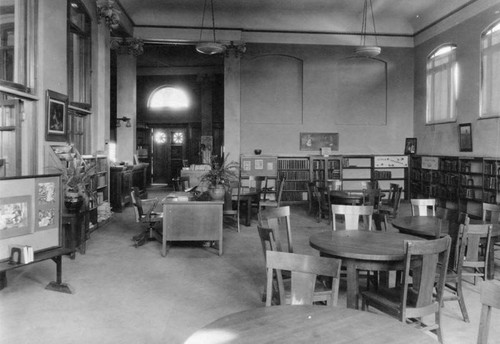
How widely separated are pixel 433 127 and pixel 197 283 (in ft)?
30.5

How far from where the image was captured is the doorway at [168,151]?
1781cm

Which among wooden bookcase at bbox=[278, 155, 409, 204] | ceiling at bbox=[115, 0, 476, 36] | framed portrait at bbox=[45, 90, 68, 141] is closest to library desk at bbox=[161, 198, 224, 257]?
framed portrait at bbox=[45, 90, 68, 141]

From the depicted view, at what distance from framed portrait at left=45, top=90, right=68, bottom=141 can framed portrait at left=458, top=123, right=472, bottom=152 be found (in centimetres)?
873

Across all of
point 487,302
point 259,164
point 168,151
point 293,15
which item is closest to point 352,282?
point 487,302

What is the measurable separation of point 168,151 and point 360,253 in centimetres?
1522

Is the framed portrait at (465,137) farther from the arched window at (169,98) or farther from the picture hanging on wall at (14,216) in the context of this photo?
the arched window at (169,98)

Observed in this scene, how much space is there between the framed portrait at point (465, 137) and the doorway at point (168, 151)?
429 inches

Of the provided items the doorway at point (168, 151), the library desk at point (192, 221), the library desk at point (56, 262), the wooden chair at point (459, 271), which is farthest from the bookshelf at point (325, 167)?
the library desk at point (56, 262)

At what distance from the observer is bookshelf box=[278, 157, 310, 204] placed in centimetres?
1247

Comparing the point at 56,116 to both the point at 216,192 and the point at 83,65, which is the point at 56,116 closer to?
the point at 83,65

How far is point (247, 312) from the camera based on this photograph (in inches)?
83.3

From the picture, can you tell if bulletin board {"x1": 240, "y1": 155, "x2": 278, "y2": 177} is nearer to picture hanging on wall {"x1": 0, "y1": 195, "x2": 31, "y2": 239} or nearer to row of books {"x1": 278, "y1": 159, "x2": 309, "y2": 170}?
row of books {"x1": 278, "y1": 159, "x2": 309, "y2": 170}

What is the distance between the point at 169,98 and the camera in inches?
699

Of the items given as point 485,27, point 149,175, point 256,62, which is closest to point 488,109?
point 485,27
